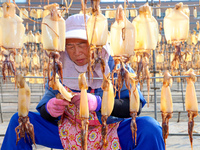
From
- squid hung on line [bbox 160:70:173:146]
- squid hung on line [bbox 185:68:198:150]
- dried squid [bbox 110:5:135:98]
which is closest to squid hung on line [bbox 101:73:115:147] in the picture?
dried squid [bbox 110:5:135:98]

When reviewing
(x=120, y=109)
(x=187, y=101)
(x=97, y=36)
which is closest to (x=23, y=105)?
(x=97, y=36)

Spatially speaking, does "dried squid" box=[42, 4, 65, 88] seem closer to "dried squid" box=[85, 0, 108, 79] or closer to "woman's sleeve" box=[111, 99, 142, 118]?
"dried squid" box=[85, 0, 108, 79]

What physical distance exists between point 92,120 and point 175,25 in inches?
34.5

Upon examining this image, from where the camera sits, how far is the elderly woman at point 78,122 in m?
1.66

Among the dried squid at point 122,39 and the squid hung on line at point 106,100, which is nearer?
the dried squid at point 122,39

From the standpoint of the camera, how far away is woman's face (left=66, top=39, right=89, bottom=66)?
1712mm

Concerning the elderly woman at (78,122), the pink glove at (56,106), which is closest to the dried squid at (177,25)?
the elderly woman at (78,122)

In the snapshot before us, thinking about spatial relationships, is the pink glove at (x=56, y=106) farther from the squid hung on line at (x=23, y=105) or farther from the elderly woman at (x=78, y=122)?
the squid hung on line at (x=23, y=105)

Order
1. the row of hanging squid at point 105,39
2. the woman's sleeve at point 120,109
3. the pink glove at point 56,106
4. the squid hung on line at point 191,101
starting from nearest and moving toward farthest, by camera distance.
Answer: the row of hanging squid at point 105,39
the squid hung on line at point 191,101
the pink glove at point 56,106
the woman's sleeve at point 120,109

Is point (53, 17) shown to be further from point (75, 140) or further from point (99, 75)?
point (75, 140)

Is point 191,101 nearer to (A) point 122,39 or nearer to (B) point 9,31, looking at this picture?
(A) point 122,39

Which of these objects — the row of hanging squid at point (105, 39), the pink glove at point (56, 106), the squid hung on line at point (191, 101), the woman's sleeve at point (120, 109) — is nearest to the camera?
the row of hanging squid at point (105, 39)

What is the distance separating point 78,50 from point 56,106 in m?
0.36

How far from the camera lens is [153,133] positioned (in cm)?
165
